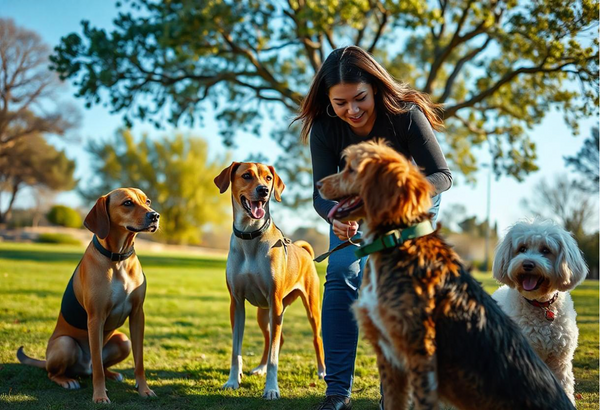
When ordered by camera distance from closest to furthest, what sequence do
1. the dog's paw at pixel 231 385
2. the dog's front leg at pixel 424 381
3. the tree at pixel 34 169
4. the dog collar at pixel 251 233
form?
the dog's front leg at pixel 424 381 → the dog's paw at pixel 231 385 → the dog collar at pixel 251 233 → the tree at pixel 34 169

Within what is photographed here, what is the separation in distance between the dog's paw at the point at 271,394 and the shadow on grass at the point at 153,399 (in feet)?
0.20

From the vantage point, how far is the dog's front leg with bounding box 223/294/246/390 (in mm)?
5223

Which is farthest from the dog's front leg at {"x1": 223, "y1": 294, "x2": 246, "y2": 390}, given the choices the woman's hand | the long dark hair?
the long dark hair

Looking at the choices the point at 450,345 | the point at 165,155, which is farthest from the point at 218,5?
the point at 165,155

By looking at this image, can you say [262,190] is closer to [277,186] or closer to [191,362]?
[277,186]

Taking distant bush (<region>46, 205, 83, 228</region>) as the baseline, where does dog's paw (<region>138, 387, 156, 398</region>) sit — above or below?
below

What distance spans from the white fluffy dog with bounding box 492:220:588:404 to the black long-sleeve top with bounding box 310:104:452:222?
3.75 ft

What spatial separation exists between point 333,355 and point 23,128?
42749 millimetres

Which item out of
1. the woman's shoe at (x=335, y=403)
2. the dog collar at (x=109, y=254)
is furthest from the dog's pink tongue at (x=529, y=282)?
the dog collar at (x=109, y=254)

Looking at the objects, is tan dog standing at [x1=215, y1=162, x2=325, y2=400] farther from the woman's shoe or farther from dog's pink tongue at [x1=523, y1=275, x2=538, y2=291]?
dog's pink tongue at [x1=523, y1=275, x2=538, y2=291]

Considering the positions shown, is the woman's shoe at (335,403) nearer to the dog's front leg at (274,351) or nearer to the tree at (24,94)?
the dog's front leg at (274,351)

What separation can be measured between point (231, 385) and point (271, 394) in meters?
0.53

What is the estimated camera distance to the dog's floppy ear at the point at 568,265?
432cm

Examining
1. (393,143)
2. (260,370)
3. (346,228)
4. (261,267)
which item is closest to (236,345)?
(260,370)
